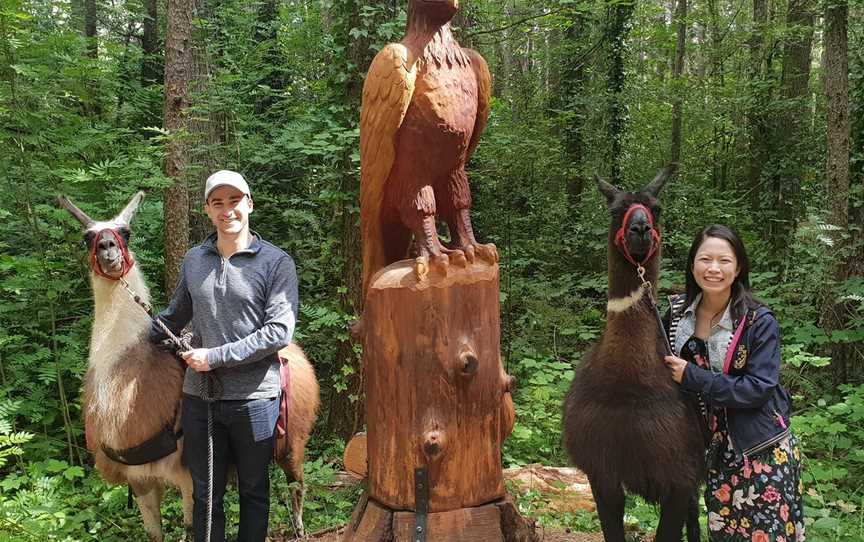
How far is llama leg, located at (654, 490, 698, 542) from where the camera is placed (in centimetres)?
215

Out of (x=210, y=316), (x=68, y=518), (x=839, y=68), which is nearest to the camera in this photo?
(x=210, y=316)

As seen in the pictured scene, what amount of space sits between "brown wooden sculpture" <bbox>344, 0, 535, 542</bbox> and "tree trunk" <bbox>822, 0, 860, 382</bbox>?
14.6 ft

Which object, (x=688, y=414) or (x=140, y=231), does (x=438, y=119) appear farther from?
(x=140, y=231)

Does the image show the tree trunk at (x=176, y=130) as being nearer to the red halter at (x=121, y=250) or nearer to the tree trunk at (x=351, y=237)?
the tree trunk at (x=351, y=237)

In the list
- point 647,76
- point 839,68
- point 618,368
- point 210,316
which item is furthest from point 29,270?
point 647,76

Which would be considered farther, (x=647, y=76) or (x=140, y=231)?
(x=647, y=76)

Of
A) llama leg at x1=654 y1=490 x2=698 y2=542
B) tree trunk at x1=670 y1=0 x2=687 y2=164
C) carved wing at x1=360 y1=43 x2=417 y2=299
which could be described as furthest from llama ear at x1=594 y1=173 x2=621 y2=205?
tree trunk at x1=670 y1=0 x2=687 y2=164

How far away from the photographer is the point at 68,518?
3832mm

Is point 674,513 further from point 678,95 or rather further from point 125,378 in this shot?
point 678,95

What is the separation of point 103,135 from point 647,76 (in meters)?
12.2

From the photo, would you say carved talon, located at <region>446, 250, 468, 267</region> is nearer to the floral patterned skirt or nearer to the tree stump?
the tree stump

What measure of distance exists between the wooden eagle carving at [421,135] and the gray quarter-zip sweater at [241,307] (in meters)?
0.39

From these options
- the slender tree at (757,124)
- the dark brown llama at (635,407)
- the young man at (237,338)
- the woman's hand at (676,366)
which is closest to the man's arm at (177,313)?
the young man at (237,338)

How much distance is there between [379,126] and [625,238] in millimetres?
1049
